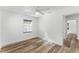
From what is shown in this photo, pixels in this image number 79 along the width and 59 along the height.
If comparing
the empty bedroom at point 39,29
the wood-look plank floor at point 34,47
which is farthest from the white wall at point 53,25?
the wood-look plank floor at point 34,47

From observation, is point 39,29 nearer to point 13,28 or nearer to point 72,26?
point 13,28

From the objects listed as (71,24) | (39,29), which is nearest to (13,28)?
(39,29)

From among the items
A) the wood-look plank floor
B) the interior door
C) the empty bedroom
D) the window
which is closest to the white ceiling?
the empty bedroom

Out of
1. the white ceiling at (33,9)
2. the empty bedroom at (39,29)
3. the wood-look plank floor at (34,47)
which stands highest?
the white ceiling at (33,9)

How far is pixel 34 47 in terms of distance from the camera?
53.0 inches

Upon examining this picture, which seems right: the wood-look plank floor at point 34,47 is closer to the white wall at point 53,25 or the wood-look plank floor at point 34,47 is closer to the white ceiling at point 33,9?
the white wall at point 53,25

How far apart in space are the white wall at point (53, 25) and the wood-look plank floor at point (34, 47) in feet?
0.33

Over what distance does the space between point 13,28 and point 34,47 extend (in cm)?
41

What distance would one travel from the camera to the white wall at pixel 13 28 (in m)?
1.27

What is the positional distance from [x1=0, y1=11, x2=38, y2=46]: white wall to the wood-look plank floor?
0.25 feet

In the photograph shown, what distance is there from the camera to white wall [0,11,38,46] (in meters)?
1.27

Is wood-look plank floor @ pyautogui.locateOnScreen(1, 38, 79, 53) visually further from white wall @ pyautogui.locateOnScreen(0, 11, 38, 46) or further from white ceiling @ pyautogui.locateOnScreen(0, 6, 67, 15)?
white ceiling @ pyautogui.locateOnScreen(0, 6, 67, 15)
